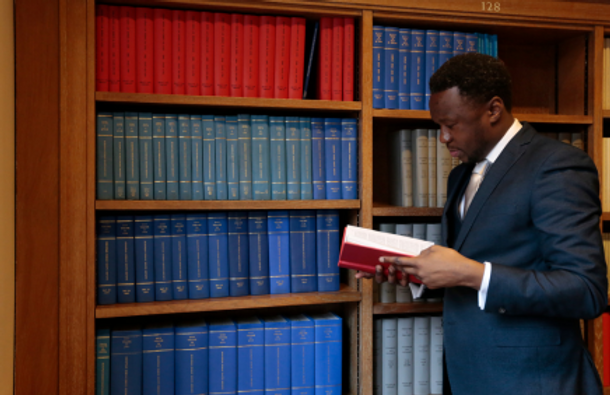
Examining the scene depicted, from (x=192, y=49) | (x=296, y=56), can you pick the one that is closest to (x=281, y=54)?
(x=296, y=56)

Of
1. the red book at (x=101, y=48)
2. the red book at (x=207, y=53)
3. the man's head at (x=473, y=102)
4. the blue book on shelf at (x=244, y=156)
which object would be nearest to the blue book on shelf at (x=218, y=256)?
the blue book on shelf at (x=244, y=156)

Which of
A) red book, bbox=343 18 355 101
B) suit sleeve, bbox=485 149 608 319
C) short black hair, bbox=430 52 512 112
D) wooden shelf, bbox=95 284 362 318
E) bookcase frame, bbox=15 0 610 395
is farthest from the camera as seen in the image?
red book, bbox=343 18 355 101

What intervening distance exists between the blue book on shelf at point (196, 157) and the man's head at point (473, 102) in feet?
2.53

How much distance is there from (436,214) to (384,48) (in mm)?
Result: 636

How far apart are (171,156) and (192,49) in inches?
14.4

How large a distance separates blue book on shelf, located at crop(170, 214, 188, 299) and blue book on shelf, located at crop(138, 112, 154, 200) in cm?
13

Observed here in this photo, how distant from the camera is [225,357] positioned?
1.59 metres

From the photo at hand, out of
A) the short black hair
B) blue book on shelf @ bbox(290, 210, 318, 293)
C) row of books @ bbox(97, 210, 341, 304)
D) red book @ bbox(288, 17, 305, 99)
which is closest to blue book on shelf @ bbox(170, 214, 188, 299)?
row of books @ bbox(97, 210, 341, 304)

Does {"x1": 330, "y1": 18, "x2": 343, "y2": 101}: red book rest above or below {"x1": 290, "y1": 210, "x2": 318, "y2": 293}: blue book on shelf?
above

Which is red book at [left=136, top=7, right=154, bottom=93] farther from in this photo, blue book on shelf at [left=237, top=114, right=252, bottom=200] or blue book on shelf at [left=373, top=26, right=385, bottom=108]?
blue book on shelf at [left=373, top=26, right=385, bottom=108]

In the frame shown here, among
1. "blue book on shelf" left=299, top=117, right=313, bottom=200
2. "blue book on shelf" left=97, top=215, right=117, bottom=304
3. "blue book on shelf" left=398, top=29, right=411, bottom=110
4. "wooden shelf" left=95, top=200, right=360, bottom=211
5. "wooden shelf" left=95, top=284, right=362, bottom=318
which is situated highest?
"blue book on shelf" left=398, top=29, right=411, bottom=110

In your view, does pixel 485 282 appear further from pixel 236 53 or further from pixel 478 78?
pixel 236 53

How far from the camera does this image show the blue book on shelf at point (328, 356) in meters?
1.66

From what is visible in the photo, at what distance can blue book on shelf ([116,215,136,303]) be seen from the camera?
1516 millimetres
